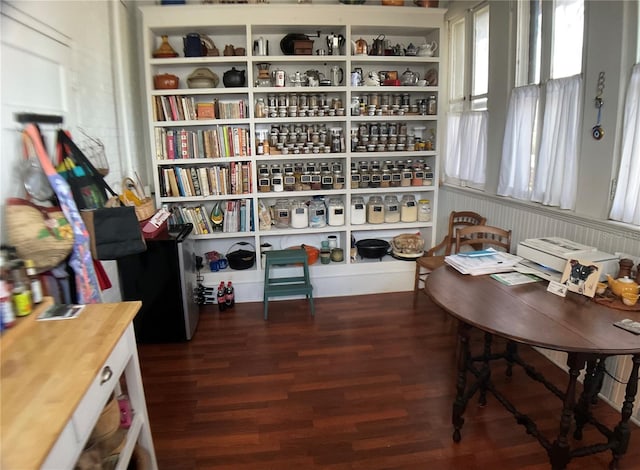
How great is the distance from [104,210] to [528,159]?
2855 mm

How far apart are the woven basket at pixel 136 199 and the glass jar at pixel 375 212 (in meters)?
2.01

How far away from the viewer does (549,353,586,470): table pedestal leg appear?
1.58 metres

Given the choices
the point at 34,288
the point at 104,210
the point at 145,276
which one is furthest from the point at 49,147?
the point at 145,276

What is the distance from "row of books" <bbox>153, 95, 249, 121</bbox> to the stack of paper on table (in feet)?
7.80

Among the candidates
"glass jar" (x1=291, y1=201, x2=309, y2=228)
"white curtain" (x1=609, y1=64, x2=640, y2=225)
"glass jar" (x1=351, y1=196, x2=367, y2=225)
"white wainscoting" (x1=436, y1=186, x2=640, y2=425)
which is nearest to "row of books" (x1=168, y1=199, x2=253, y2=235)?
"glass jar" (x1=291, y1=201, x2=309, y2=228)

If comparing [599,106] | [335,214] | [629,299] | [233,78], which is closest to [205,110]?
[233,78]

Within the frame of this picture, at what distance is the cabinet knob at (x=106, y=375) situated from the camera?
1.31 metres

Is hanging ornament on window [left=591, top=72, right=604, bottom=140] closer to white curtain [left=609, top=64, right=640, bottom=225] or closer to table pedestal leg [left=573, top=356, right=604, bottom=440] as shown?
white curtain [left=609, top=64, right=640, bottom=225]

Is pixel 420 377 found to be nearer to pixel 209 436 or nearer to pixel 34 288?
pixel 209 436

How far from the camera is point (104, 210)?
2174 mm

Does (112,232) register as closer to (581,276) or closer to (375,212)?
(581,276)

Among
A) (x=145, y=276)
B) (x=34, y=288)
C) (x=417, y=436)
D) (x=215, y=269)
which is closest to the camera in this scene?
(x=34, y=288)

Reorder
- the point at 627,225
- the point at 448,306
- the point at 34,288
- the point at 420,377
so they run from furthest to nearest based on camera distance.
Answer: the point at 420,377, the point at 627,225, the point at 448,306, the point at 34,288

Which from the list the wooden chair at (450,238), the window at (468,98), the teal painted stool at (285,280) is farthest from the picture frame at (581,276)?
the teal painted stool at (285,280)
